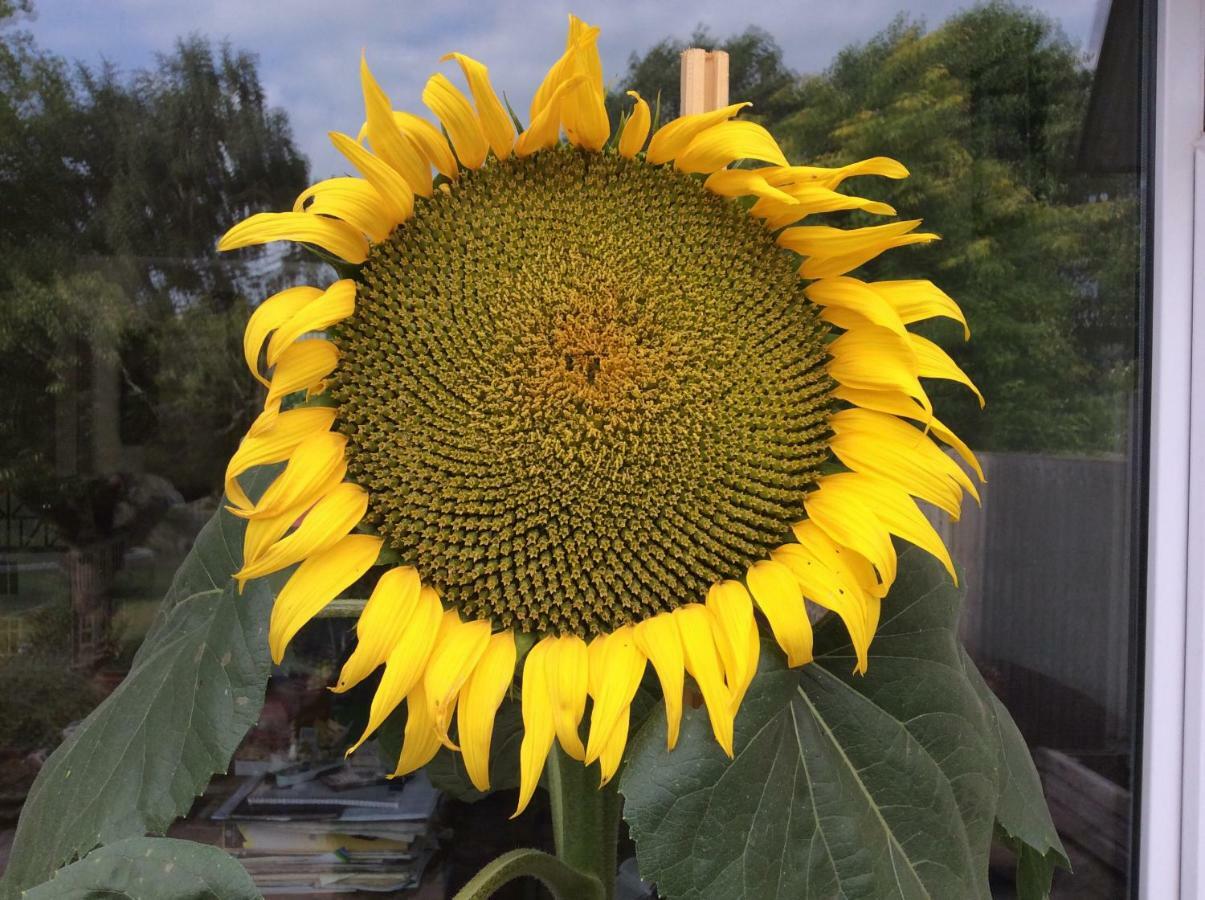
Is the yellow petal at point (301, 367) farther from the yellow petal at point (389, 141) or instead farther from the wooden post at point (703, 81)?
the wooden post at point (703, 81)

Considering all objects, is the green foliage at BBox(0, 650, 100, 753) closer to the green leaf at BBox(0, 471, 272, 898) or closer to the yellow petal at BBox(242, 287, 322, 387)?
the green leaf at BBox(0, 471, 272, 898)

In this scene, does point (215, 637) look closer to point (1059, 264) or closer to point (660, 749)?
point (660, 749)

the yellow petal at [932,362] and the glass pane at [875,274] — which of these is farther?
the glass pane at [875,274]

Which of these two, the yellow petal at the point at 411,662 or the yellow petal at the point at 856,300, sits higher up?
the yellow petal at the point at 856,300

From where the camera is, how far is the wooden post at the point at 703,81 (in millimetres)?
459

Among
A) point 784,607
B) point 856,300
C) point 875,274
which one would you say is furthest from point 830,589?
point 875,274

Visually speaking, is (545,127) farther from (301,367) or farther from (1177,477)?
(1177,477)

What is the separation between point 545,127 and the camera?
0.40 m

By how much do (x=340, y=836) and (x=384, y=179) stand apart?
1005mm

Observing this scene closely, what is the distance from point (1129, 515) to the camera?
1.40 m

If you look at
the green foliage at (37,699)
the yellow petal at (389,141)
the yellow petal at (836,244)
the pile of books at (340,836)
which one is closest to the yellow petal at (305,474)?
the yellow petal at (389,141)

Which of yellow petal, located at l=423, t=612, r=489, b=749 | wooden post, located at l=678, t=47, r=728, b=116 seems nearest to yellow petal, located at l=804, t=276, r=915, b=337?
wooden post, located at l=678, t=47, r=728, b=116

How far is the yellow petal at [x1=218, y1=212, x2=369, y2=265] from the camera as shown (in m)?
0.38

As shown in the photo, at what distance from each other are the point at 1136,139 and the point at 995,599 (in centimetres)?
70
